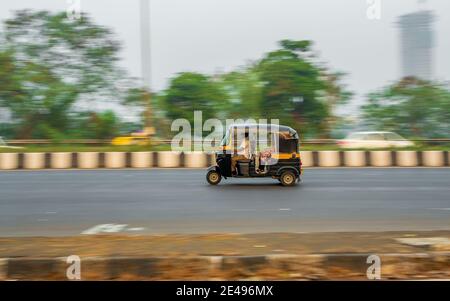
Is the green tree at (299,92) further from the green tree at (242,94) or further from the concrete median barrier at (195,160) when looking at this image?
the concrete median barrier at (195,160)

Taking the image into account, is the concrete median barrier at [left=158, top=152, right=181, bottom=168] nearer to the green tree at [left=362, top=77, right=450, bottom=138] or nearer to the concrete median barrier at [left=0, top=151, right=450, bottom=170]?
the concrete median barrier at [left=0, top=151, right=450, bottom=170]

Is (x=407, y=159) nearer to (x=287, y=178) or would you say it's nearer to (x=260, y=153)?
(x=287, y=178)

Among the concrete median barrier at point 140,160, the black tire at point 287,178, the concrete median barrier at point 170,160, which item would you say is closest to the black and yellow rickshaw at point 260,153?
the black tire at point 287,178

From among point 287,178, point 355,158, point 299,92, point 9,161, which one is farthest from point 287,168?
point 299,92

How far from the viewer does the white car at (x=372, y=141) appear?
25859 mm

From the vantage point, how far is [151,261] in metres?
5.32

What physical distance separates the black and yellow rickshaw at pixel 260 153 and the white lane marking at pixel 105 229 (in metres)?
5.65

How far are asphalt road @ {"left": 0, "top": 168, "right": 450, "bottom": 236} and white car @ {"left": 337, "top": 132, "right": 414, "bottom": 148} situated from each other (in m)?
10.6

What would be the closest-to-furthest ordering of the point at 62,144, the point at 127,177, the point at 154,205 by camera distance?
the point at 154,205 < the point at 127,177 < the point at 62,144

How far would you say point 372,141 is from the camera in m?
26.2
